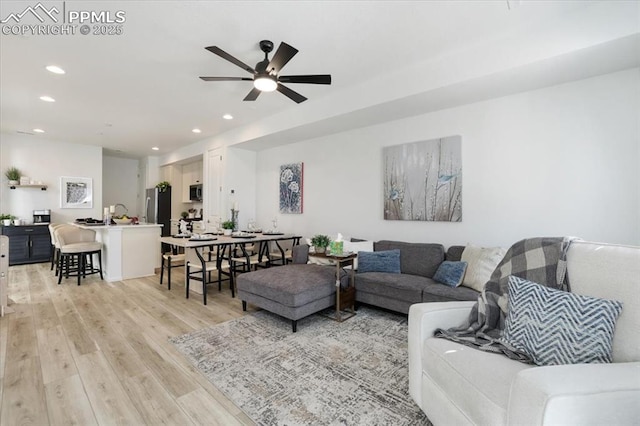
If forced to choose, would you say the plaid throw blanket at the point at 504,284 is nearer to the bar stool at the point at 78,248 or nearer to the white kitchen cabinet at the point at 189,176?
the bar stool at the point at 78,248

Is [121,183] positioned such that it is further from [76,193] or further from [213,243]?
[213,243]

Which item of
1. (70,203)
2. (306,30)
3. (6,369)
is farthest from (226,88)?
(70,203)

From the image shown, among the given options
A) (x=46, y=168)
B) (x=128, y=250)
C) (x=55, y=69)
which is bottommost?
(x=128, y=250)

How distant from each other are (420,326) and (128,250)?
5010mm

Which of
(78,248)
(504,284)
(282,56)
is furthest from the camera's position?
(78,248)

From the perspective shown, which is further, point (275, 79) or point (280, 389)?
point (275, 79)

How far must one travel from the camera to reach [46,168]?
6488mm

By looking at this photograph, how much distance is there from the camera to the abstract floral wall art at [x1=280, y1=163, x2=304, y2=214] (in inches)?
211

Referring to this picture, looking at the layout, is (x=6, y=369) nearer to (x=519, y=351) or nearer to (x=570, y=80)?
(x=519, y=351)

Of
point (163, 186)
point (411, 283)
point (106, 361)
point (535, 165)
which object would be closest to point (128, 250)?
point (106, 361)

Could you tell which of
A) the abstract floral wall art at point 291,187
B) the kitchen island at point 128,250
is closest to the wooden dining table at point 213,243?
the abstract floral wall art at point 291,187

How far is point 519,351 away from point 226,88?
3.92 m

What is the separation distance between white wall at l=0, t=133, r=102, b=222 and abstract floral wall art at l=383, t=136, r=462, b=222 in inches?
278

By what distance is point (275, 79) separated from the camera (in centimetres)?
273
